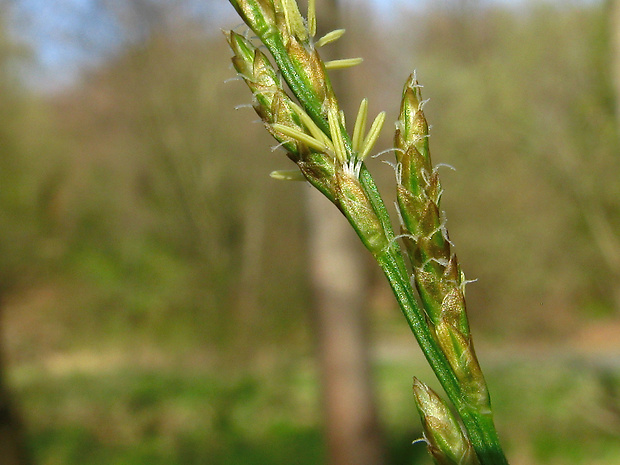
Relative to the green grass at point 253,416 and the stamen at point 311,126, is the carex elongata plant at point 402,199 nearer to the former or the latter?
the stamen at point 311,126

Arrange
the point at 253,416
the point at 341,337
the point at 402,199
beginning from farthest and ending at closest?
the point at 253,416, the point at 341,337, the point at 402,199

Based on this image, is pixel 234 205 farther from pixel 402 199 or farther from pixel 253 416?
pixel 402 199

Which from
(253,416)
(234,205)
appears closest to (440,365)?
(253,416)

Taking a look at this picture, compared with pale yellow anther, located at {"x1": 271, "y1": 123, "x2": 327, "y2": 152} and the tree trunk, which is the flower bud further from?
the tree trunk

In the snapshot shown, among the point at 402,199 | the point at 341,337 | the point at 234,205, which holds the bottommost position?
the point at 402,199

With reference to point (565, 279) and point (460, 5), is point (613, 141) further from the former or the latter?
point (460, 5)

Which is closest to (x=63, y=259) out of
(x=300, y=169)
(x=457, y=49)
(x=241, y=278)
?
(x=241, y=278)

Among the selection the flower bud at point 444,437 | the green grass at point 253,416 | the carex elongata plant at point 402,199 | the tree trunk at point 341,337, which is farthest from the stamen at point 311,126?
the green grass at point 253,416
